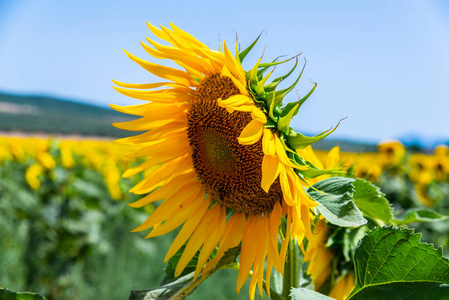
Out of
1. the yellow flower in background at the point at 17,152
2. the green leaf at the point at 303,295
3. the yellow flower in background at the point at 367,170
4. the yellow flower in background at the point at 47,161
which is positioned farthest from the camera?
the yellow flower in background at the point at 17,152

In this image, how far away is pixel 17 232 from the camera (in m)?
6.35

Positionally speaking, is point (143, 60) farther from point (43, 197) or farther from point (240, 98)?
point (43, 197)

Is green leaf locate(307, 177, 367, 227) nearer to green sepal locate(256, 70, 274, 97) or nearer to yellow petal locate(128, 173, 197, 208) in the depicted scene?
green sepal locate(256, 70, 274, 97)

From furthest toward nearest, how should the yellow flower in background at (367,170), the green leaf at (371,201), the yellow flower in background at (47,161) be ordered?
the yellow flower in background at (47,161), the yellow flower in background at (367,170), the green leaf at (371,201)

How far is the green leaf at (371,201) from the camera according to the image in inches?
38.2

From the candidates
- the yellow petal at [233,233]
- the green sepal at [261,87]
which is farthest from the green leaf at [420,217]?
the green sepal at [261,87]

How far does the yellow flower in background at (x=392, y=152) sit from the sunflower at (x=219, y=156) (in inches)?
148

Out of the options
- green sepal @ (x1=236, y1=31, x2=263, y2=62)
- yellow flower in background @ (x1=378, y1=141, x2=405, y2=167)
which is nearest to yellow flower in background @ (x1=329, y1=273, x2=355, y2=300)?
green sepal @ (x1=236, y1=31, x2=263, y2=62)

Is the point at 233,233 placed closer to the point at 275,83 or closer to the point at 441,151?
the point at 275,83

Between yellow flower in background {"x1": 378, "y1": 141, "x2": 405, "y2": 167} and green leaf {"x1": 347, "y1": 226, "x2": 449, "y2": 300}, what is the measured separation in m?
3.93

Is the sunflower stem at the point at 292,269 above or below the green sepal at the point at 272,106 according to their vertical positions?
below

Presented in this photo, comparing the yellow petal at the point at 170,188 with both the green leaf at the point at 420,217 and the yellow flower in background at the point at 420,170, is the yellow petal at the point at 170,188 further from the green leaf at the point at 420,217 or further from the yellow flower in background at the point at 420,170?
the yellow flower in background at the point at 420,170

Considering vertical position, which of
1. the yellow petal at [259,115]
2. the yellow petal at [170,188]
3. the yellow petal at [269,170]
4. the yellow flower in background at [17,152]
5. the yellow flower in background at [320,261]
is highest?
the yellow petal at [259,115]

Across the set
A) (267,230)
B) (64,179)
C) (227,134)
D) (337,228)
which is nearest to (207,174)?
(227,134)
